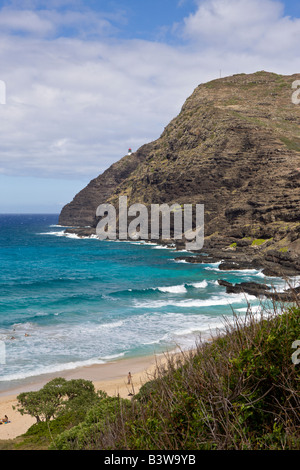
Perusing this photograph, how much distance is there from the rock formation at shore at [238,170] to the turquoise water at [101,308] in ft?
50.2

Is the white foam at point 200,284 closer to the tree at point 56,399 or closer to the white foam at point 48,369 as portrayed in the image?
the white foam at point 48,369

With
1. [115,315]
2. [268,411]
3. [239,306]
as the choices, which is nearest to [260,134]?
[239,306]

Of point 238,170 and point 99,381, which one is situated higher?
point 238,170

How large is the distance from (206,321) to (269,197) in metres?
59.4

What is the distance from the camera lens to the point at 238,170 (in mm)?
105125

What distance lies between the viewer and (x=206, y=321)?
36.3m

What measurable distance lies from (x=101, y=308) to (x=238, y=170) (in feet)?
250

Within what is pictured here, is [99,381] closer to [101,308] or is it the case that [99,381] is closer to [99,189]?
[101,308]

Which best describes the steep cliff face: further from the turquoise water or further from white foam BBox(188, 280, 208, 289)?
white foam BBox(188, 280, 208, 289)

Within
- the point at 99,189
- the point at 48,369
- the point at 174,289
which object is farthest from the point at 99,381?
the point at 99,189

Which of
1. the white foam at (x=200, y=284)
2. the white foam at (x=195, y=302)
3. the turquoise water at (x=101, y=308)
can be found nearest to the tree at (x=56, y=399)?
the turquoise water at (x=101, y=308)

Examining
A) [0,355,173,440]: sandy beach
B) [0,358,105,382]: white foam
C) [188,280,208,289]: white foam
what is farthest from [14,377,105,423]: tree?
[188,280,208,289]: white foam

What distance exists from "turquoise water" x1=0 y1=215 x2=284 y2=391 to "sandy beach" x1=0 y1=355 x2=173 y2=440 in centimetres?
114

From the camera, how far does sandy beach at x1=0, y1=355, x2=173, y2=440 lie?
19.9m
